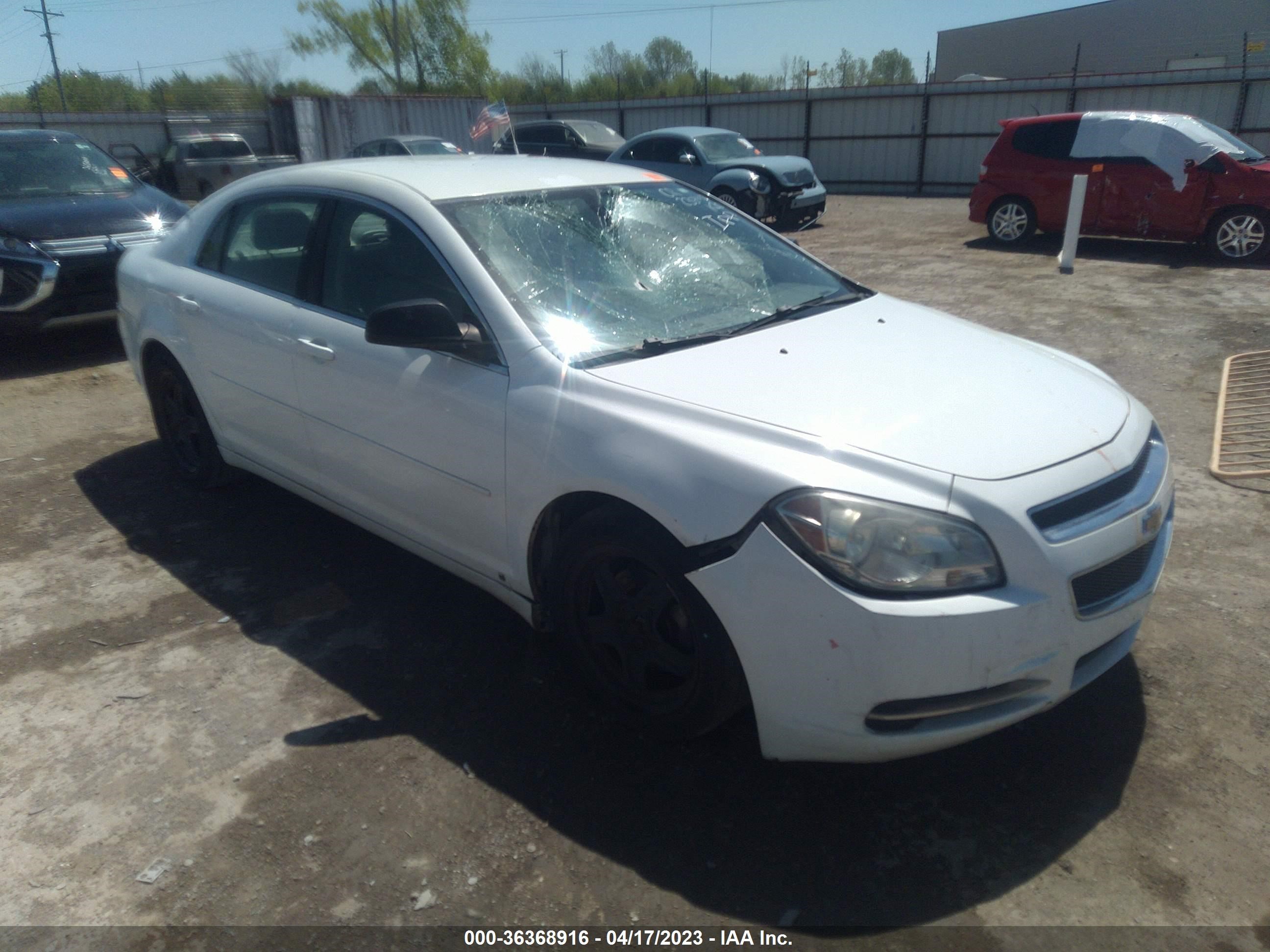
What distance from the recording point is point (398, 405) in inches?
129

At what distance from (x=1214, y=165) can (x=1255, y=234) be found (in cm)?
91

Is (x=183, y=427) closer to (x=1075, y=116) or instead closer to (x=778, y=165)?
(x=1075, y=116)

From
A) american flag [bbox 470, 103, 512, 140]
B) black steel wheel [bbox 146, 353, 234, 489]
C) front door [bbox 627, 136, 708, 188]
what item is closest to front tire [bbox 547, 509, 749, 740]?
black steel wheel [bbox 146, 353, 234, 489]

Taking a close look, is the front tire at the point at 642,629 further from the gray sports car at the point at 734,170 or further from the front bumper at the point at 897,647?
the gray sports car at the point at 734,170

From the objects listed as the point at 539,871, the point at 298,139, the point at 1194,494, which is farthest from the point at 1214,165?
the point at 298,139

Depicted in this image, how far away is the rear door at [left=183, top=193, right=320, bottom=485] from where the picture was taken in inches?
150

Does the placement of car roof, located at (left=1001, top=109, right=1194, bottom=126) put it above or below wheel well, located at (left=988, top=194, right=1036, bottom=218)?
above

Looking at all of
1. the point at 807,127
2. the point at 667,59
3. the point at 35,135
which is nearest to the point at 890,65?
the point at 667,59

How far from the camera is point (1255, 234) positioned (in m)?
10.6

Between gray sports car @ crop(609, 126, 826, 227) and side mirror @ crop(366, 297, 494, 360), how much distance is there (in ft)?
37.7

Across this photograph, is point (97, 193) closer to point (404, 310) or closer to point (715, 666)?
point (404, 310)

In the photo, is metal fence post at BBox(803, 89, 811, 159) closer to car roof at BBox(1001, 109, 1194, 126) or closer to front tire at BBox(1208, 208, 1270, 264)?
car roof at BBox(1001, 109, 1194, 126)

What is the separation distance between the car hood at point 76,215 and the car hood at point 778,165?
8.86 meters

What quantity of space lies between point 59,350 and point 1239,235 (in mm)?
12302
